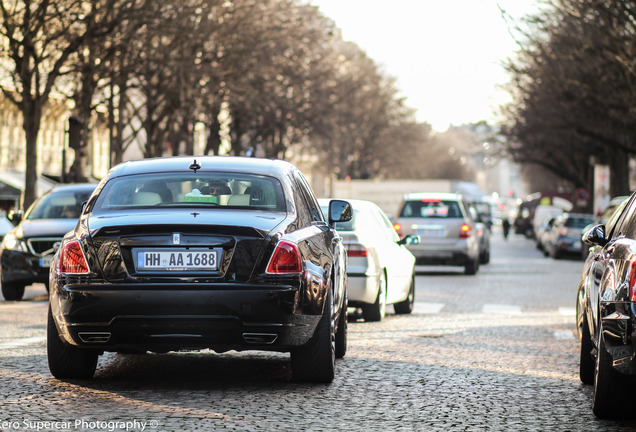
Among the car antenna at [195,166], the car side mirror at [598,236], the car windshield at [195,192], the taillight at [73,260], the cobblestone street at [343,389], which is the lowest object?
the cobblestone street at [343,389]

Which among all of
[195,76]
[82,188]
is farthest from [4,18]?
[82,188]

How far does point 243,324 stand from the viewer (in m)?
8.45

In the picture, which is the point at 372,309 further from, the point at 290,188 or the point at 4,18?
the point at 4,18

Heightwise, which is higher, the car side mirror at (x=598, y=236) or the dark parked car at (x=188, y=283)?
the car side mirror at (x=598, y=236)

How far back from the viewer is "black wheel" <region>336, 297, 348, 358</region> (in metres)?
10.8

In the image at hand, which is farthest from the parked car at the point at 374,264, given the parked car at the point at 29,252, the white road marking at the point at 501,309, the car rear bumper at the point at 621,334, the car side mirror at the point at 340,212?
the car rear bumper at the point at 621,334

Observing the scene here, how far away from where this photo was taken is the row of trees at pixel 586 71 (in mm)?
32875

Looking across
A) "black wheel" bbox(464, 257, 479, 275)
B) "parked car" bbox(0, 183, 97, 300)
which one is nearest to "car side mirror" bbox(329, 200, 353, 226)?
"parked car" bbox(0, 183, 97, 300)

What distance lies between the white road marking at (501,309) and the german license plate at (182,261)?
32.4 ft

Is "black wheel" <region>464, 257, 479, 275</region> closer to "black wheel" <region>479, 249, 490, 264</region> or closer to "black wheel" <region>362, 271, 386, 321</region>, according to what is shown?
"black wheel" <region>479, 249, 490, 264</region>

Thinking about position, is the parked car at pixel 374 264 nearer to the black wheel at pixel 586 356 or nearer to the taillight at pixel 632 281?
the black wheel at pixel 586 356

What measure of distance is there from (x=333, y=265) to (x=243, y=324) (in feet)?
5.01

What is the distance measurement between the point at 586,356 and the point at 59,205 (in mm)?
11855

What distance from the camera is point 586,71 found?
1635 inches
